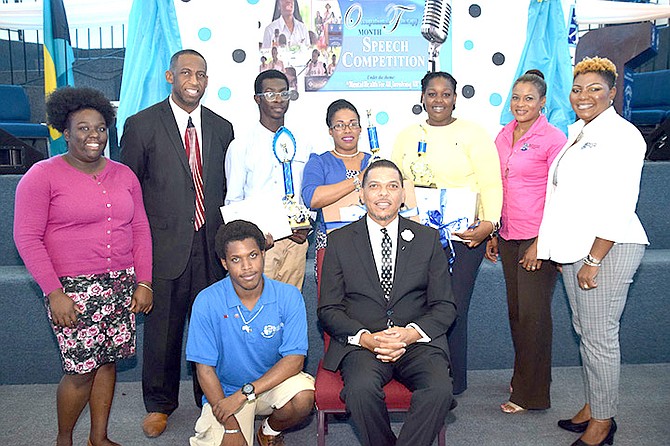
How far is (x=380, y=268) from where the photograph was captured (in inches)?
106

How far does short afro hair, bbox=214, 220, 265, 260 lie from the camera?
2.54 metres

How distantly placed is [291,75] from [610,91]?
107 inches

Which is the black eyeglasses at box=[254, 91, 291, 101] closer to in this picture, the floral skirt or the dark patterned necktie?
the dark patterned necktie

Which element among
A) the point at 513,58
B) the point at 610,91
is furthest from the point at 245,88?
the point at 610,91

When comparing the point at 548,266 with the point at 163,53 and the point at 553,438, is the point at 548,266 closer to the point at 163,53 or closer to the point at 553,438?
the point at 553,438

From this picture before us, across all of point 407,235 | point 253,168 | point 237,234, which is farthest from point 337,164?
point 237,234

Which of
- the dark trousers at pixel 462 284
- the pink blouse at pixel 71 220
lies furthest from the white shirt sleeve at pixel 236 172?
the dark trousers at pixel 462 284

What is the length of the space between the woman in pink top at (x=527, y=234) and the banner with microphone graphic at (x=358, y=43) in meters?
1.79

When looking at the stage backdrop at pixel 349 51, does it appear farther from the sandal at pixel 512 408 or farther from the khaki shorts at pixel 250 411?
the khaki shorts at pixel 250 411

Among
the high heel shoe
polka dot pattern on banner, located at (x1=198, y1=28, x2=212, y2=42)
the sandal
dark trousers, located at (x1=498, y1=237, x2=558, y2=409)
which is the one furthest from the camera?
polka dot pattern on banner, located at (x1=198, y1=28, x2=212, y2=42)

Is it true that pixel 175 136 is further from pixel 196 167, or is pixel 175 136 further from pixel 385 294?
pixel 385 294

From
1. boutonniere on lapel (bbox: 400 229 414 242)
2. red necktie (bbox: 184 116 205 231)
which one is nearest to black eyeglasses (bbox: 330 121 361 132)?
boutonniere on lapel (bbox: 400 229 414 242)

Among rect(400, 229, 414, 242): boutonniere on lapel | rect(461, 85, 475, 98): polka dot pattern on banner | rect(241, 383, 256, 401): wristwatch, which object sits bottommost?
rect(241, 383, 256, 401): wristwatch

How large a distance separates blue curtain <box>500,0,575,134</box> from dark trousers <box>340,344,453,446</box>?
294 cm
